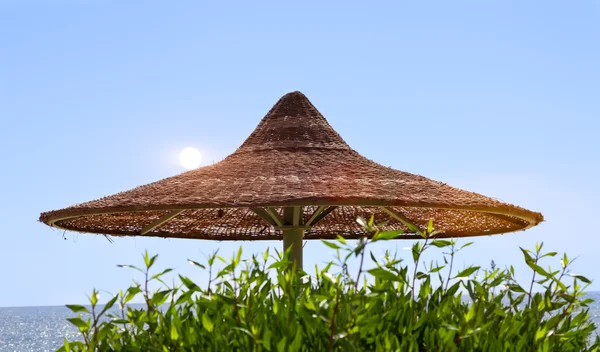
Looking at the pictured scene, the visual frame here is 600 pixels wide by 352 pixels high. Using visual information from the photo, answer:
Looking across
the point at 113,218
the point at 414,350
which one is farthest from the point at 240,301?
the point at 113,218

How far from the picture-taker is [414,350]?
3.15 m

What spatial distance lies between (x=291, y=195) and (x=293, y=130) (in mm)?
2111

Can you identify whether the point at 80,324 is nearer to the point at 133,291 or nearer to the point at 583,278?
the point at 133,291

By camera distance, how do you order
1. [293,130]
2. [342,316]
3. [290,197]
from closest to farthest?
[342,316] < [290,197] < [293,130]

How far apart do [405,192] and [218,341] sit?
3049 millimetres

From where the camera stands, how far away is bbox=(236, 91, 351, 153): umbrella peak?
7152 millimetres

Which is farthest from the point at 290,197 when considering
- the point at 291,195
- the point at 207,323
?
the point at 207,323

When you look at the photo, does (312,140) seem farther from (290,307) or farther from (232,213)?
(290,307)

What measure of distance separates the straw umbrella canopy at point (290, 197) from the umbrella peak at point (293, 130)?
1 centimetres

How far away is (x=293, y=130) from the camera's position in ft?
24.1

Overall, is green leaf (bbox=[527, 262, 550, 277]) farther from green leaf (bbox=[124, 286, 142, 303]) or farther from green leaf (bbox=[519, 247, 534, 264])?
green leaf (bbox=[124, 286, 142, 303])

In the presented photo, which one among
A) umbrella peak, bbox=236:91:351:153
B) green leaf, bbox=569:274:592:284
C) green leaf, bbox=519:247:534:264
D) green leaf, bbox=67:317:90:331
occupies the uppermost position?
umbrella peak, bbox=236:91:351:153

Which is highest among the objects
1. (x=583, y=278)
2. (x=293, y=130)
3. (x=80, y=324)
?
(x=293, y=130)

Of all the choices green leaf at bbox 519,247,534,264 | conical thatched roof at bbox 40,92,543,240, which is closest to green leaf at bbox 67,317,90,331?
green leaf at bbox 519,247,534,264
